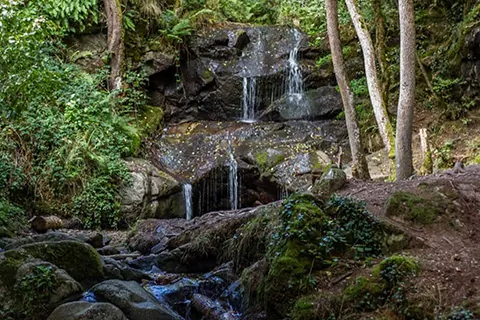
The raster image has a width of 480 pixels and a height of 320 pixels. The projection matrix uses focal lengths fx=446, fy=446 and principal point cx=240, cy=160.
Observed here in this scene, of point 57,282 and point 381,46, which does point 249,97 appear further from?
point 57,282

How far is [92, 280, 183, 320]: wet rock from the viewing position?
4488 mm

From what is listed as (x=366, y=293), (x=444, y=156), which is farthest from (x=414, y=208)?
(x=444, y=156)

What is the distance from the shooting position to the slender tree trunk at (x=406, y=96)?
8.29 m

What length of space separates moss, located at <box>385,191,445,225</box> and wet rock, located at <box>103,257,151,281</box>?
132 inches

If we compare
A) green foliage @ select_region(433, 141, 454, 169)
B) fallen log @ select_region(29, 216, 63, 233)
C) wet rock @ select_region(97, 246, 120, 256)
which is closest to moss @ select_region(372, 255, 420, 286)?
wet rock @ select_region(97, 246, 120, 256)

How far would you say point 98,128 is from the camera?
11547 millimetres

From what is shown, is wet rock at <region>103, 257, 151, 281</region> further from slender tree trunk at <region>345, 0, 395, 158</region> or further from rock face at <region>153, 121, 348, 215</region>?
rock face at <region>153, 121, 348, 215</region>

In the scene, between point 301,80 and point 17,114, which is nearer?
point 17,114

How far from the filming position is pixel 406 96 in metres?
8.41

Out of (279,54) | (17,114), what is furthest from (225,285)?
(279,54)

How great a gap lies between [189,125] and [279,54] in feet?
13.4

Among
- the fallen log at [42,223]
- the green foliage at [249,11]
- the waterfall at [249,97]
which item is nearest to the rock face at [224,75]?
the waterfall at [249,97]

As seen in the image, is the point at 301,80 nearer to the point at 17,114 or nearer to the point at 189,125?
the point at 189,125

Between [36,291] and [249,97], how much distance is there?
11895mm
